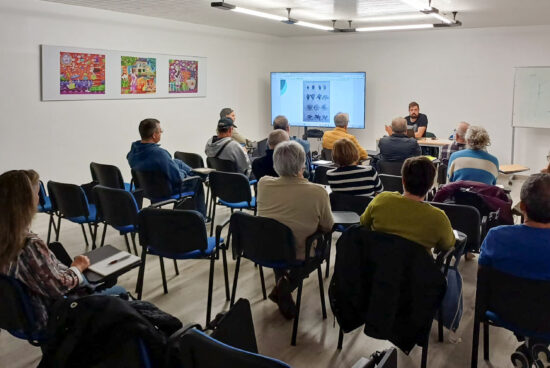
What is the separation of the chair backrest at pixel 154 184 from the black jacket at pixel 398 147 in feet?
8.41

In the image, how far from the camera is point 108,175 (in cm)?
488

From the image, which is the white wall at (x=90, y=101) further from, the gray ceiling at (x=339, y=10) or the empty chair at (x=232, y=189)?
the empty chair at (x=232, y=189)

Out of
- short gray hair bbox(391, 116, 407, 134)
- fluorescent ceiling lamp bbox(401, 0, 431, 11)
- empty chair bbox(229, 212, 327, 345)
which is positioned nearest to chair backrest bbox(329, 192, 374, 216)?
empty chair bbox(229, 212, 327, 345)

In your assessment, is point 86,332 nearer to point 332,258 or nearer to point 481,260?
point 481,260

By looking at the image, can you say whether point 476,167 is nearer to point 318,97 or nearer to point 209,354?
point 209,354

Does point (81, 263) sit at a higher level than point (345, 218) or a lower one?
lower

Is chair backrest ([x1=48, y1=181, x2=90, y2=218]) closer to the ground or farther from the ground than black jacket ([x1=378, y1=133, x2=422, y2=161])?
closer to the ground

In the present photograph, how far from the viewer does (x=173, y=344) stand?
1684 mm

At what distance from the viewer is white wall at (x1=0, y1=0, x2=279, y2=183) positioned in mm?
5734

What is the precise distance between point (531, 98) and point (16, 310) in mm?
8184

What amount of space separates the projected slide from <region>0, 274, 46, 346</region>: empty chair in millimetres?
7946

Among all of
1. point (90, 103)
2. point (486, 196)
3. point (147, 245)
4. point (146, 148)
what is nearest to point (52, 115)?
point (90, 103)

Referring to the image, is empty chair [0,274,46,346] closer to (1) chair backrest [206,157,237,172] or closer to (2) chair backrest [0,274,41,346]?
(2) chair backrest [0,274,41,346]

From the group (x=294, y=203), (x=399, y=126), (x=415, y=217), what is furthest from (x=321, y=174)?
(x=415, y=217)
